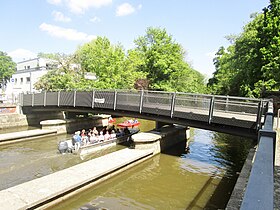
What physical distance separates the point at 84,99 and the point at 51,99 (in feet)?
16.4

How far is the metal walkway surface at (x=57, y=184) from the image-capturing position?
769 centimetres

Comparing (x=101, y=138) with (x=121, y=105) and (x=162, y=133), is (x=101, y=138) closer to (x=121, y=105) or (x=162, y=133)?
(x=121, y=105)

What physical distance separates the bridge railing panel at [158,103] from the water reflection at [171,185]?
10.4ft

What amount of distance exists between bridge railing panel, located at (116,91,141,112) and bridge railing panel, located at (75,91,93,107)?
10.8ft

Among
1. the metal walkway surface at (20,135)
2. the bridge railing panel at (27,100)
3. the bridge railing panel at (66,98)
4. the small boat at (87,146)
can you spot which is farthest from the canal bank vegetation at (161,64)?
the small boat at (87,146)

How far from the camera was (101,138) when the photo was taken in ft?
58.2

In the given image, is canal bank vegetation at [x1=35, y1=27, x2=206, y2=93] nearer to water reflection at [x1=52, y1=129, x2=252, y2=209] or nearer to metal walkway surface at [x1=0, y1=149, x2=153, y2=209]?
water reflection at [x1=52, y1=129, x2=252, y2=209]

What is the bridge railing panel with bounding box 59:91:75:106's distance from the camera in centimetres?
2182

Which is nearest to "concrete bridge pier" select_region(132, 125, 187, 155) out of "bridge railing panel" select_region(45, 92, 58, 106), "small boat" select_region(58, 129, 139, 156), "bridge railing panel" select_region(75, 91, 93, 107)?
"small boat" select_region(58, 129, 139, 156)

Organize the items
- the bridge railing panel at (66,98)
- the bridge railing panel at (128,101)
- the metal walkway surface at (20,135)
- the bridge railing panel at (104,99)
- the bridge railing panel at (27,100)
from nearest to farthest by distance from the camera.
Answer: the bridge railing panel at (128,101)
the metal walkway surface at (20,135)
the bridge railing panel at (104,99)
the bridge railing panel at (66,98)
the bridge railing panel at (27,100)

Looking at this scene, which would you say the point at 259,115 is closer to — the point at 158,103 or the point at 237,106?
the point at 237,106

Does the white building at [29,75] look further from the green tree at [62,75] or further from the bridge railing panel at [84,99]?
the bridge railing panel at [84,99]

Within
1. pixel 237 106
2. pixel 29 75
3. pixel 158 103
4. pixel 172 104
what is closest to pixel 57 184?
pixel 172 104

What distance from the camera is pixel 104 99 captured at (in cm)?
1906
